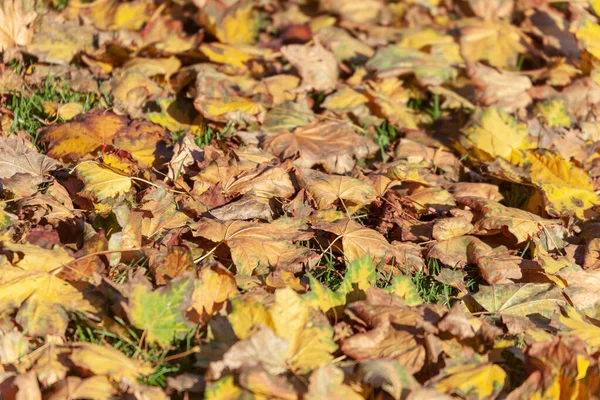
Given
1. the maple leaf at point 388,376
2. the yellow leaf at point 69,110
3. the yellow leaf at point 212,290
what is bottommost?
the maple leaf at point 388,376

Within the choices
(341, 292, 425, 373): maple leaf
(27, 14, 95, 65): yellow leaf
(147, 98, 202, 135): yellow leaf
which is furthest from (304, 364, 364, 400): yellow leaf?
(27, 14, 95, 65): yellow leaf

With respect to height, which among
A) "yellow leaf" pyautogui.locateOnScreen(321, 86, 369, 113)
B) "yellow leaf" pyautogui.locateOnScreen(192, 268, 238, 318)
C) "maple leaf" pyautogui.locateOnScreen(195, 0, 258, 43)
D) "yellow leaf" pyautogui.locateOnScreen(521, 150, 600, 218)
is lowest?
"yellow leaf" pyautogui.locateOnScreen(521, 150, 600, 218)

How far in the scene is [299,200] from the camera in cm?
240

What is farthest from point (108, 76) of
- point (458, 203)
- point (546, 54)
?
point (546, 54)

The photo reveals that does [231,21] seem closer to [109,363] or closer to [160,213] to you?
[160,213]

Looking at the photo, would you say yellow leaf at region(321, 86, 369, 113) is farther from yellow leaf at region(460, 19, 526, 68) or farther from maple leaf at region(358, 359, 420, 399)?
maple leaf at region(358, 359, 420, 399)

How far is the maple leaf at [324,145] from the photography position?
8.68 ft

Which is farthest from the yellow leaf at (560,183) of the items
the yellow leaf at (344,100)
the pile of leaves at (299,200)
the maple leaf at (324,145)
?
the yellow leaf at (344,100)

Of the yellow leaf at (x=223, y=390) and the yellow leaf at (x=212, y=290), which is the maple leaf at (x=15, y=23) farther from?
the yellow leaf at (x=223, y=390)

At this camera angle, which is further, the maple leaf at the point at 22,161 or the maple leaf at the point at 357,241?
the maple leaf at the point at 22,161

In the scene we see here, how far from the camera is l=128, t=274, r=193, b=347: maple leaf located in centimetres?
178

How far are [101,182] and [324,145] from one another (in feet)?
2.75

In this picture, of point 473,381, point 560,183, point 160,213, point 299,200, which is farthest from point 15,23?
point 473,381

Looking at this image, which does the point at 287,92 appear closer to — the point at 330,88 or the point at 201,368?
the point at 330,88
